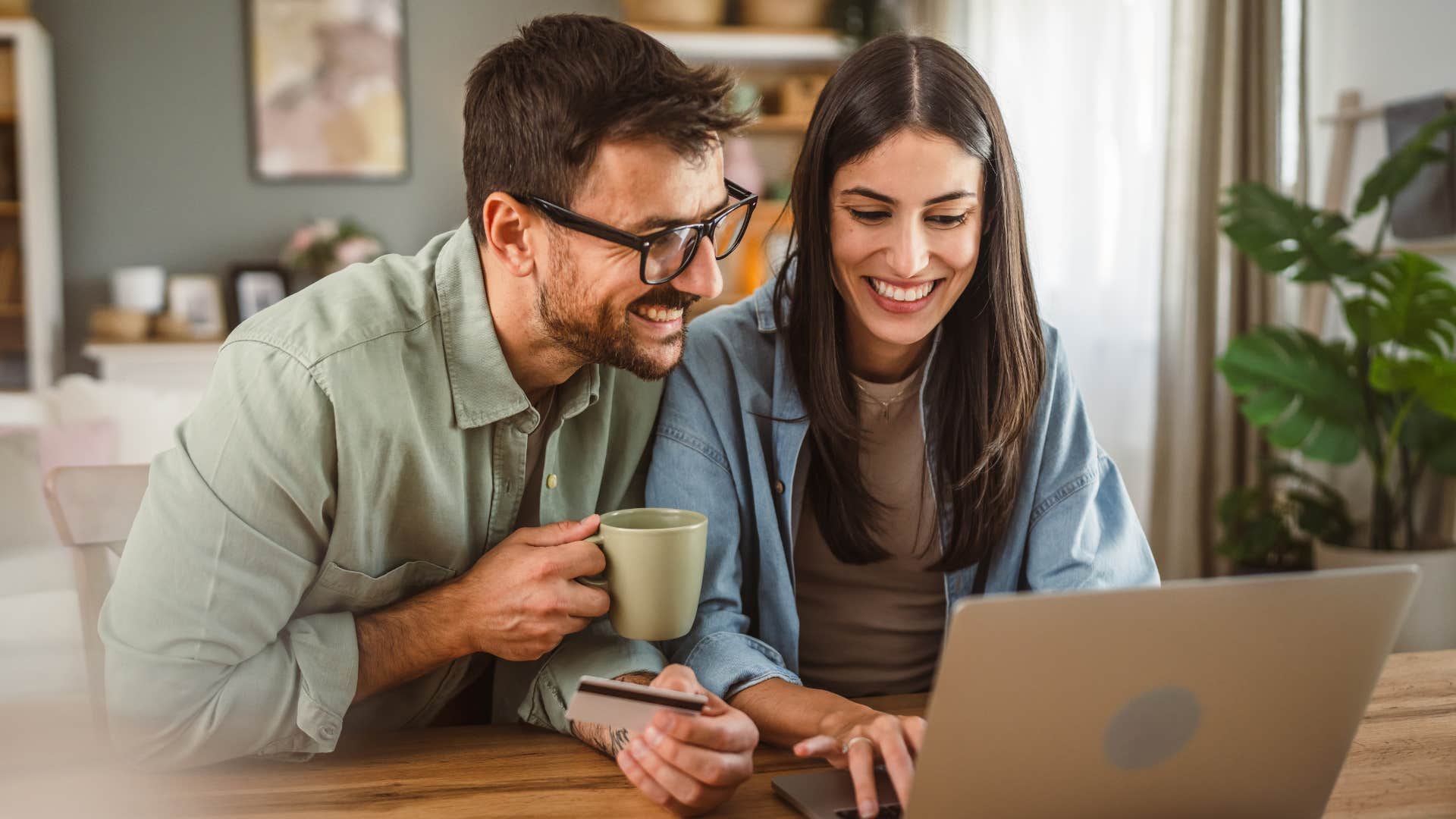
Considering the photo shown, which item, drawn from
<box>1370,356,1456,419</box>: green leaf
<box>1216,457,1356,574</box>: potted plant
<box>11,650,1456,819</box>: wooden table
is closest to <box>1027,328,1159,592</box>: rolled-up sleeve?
<box>11,650,1456,819</box>: wooden table

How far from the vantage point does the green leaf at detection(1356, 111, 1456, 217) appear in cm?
247

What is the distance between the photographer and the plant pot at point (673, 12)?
179 inches

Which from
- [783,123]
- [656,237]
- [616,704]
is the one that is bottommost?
[616,704]

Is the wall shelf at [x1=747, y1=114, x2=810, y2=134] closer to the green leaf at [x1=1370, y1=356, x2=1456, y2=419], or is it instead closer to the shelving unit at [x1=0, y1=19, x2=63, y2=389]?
the green leaf at [x1=1370, y1=356, x2=1456, y2=419]

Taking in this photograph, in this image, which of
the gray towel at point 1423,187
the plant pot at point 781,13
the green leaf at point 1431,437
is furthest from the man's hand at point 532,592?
the plant pot at point 781,13

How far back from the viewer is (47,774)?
32 cm

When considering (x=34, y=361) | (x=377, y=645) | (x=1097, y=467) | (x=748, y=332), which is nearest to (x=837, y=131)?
(x=748, y=332)

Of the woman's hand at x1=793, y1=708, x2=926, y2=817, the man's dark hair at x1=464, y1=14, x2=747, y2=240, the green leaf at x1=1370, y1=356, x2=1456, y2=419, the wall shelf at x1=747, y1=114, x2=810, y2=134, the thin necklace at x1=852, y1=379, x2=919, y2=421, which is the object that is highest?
the wall shelf at x1=747, y1=114, x2=810, y2=134

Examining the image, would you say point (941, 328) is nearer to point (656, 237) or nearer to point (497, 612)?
point (656, 237)

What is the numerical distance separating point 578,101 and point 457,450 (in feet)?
1.17

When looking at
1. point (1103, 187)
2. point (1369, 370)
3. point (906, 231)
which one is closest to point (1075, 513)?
point (906, 231)

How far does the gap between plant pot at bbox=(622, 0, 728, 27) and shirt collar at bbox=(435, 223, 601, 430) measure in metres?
3.66

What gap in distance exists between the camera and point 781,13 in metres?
4.73

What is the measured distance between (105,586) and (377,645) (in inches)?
12.4
